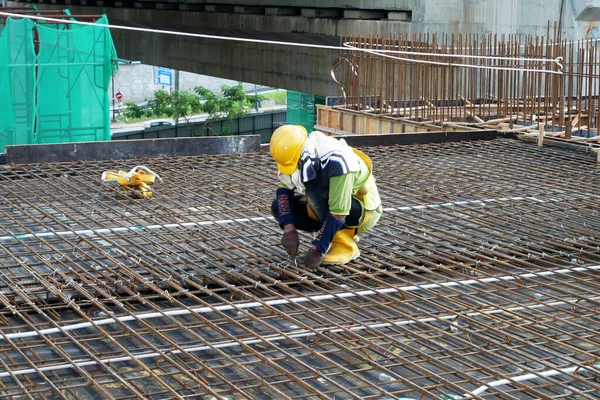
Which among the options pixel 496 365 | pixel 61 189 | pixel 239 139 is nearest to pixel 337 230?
pixel 496 365

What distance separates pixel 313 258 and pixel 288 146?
0.91 meters

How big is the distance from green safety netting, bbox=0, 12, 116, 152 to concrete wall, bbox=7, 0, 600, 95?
22.2 ft

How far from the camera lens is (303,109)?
25219mm

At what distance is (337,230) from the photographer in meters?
6.35

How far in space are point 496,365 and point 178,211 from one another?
4515mm

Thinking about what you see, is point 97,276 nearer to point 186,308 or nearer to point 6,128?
point 186,308

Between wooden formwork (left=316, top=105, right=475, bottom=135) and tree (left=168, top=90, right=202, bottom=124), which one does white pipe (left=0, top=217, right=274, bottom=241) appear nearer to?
wooden formwork (left=316, top=105, right=475, bottom=135)

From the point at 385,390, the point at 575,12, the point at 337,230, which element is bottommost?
the point at 385,390

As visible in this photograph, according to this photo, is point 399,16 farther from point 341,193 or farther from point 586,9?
point 341,193

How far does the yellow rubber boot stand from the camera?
271 inches

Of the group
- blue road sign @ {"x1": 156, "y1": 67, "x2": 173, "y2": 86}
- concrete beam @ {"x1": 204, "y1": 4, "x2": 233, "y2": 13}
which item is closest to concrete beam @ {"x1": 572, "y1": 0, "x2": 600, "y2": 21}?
concrete beam @ {"x1": 204, "y1": 4, "x2": 233, "y2": 13}

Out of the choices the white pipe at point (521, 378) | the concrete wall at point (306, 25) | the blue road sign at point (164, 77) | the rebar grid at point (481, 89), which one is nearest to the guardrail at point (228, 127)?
the blue road sign at point (164, 77)

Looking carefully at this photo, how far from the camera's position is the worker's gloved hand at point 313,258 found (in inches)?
258

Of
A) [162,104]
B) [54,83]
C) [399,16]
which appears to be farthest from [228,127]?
[54,83]
